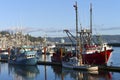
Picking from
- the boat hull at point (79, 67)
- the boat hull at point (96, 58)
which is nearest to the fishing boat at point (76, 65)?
the boat hull at point (79, 67)

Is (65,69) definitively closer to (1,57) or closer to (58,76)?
(58,76)

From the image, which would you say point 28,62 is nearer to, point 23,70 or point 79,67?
point 23,70

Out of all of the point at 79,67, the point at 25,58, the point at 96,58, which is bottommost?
the point at 79,67

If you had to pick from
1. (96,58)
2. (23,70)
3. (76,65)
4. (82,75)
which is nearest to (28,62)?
(23,70)

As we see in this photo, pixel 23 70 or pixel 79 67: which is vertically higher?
→ pixel 79 67

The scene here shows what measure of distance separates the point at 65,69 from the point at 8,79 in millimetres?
14869

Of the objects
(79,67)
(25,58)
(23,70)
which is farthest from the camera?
(25,58)

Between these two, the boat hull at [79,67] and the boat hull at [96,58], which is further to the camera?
the boat hull at [96,58]

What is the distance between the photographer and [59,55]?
8694 cm

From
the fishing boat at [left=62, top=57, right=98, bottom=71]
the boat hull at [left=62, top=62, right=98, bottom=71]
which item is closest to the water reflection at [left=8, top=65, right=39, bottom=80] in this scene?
the boat hull at [left=62, top=62, right=98, bottom=71]

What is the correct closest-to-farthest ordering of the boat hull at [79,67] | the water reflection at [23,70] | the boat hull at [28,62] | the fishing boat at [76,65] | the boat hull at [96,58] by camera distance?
1. the boat hull at [79,67]
2. the fishing boat at [76,65]
3. the water reflection at [23,70]
4. the boat hull at [96,58]
5. the boat hull at [28,62]

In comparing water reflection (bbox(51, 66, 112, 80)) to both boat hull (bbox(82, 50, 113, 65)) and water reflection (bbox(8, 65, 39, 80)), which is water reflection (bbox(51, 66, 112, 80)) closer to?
boat hull (bbox(82, 50, 113, 65))

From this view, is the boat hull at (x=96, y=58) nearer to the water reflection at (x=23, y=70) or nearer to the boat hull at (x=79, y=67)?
the boat hull at (x=79, y=67)

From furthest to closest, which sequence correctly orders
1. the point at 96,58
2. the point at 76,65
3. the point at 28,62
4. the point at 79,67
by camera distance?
the point at 28,62, the point at 96,58, the point at 76,65, the point at 79,67
